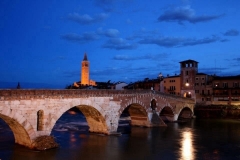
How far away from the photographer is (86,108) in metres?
31.1

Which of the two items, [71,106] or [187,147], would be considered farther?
[187,147]

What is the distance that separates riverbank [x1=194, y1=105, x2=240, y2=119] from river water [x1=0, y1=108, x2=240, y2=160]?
18.3 meters

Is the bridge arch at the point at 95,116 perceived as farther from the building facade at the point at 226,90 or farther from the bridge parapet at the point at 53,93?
the building facade at the point at 226,90

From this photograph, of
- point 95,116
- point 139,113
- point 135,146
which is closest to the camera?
point 135,146

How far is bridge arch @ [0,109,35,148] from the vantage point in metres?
21.6

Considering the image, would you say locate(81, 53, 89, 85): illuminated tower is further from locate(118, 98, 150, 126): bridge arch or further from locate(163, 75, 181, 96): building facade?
locate(118, 98, 150, 126): bridge arch

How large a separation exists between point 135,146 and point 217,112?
33360 mm

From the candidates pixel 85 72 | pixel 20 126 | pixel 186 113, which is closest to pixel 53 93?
pixel 20 126

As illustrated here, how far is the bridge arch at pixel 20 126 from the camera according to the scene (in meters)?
21.6

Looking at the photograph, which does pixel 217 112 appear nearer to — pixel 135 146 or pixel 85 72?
pixel 135 146

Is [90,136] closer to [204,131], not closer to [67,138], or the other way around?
[67,138]

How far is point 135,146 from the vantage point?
2820 cm

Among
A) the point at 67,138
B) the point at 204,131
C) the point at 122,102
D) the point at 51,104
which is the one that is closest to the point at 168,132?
the point at 204,131

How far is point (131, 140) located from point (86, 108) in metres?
6.12
